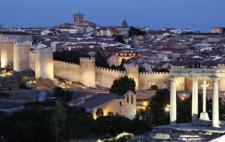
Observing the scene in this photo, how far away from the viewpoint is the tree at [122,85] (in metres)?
28.7

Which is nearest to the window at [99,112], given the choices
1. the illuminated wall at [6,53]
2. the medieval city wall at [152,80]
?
the medieval city wall at [152,80]

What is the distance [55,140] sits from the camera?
1891 centimetres

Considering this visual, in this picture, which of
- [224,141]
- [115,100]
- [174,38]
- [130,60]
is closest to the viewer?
[224,141]

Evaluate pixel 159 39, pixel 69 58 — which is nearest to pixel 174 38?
pixel 159 39

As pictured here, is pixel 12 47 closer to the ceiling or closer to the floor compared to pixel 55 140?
closer to the ceiling

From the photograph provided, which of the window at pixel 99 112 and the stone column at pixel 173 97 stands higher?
the stone column at pixel 173 97

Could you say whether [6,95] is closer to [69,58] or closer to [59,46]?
[69,58]

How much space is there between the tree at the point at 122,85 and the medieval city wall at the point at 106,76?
204 cm

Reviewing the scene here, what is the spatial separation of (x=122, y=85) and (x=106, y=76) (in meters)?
3.34

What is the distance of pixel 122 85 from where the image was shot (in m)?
29.4

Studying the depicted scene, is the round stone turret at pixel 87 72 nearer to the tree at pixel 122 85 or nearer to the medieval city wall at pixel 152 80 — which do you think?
the medieval city wall at pixel 152 80

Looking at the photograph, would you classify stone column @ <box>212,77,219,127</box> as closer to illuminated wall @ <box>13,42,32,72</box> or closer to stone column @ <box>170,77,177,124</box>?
stone column @ <box>170,77,177,124</box>

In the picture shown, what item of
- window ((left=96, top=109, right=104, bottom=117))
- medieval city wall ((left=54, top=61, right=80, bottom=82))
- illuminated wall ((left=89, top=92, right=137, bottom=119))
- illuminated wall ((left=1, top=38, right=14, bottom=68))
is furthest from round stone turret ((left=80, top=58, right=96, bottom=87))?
window ((left=96, top=109, right=104, bottom=117))

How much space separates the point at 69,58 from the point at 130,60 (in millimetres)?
6887
